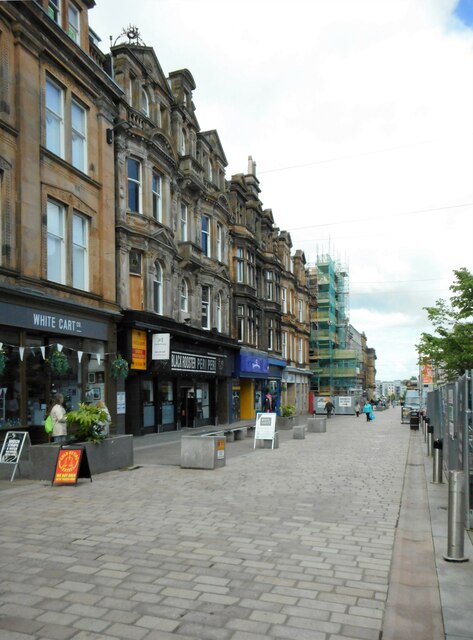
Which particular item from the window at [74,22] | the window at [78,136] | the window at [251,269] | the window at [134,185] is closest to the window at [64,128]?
the window at [78,136]

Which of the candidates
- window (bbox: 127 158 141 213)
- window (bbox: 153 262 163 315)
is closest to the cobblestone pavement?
window (bbox: 153 262 163 315)

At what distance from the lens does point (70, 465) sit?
10.6 meters

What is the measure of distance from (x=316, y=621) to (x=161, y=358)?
18719mm

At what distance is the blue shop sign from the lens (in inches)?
1408

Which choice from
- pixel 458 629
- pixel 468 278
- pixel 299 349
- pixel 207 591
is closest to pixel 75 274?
pixel 207 591

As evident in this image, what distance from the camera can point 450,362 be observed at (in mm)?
36031

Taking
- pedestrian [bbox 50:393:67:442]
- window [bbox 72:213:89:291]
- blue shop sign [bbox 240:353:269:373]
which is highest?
window [bbox 72:213:89:291]

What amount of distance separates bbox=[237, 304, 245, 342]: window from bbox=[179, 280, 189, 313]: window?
8.59 meters

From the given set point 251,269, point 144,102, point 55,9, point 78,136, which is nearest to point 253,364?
point 251,269

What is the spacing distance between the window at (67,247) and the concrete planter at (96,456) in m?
6.78

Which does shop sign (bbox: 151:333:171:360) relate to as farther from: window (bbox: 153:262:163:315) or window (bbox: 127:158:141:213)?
window (bbox: 127:158:141:213)

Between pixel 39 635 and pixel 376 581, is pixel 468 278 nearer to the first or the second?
pixel 376 581

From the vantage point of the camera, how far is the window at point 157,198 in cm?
2509

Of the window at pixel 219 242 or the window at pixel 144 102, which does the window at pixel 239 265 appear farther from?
the window at pixel 144 102
